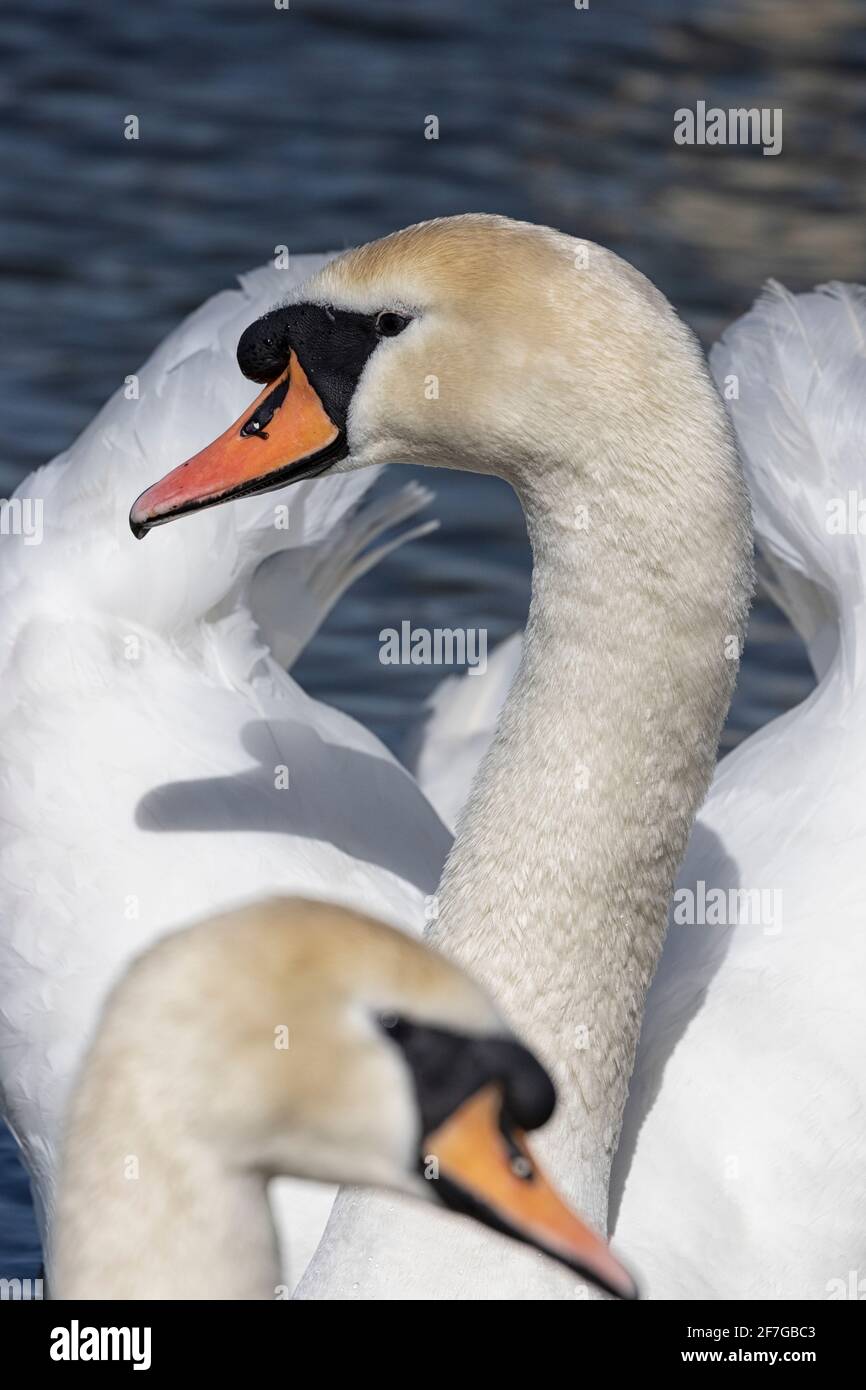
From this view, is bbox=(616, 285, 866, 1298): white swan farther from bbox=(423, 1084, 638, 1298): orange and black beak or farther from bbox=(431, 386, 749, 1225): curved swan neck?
bbox=(423, 1084, 638, 1298): orange and black beak

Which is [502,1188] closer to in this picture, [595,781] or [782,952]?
[595,781]

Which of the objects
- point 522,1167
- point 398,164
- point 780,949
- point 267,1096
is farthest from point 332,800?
point 398,164

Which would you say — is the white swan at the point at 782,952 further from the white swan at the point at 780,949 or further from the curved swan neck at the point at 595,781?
the curved swan neck at the point at 595,781

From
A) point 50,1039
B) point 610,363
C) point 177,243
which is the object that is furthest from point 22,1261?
point 177,243

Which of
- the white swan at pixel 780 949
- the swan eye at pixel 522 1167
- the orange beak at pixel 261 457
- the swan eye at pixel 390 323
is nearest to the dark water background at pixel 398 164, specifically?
the white swan at pixel 780 949

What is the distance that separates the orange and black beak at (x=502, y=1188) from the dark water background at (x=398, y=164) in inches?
194

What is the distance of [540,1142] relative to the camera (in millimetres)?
4293

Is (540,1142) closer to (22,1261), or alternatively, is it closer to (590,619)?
(590,619)

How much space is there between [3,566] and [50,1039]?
1.10 metres

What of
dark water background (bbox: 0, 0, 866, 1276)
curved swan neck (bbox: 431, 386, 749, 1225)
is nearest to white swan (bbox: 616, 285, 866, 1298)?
curved swan neck (bbox: 431, 386, 749, 1225)

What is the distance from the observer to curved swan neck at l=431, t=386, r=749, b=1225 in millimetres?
4117

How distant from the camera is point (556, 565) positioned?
4191mm

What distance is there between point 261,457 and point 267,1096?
5.38 ft

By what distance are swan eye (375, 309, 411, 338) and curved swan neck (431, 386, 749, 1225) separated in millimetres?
328
